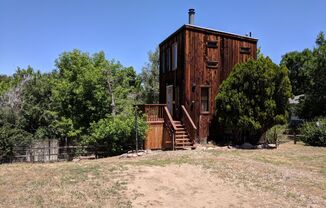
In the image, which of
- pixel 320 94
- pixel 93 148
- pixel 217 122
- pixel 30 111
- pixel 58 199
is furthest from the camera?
pixel 320 94

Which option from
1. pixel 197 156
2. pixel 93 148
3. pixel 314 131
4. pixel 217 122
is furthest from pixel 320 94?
pixel 93 148

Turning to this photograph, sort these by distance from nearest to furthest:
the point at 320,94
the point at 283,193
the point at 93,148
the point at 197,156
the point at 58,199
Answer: the point at 58,199, the point at 283,193, the point at 197,156, the point at 93,148, the point at 320,94

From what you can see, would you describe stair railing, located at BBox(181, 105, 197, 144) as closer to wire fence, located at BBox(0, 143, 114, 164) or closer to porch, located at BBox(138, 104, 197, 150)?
porch, located at BBox(138, 104, 197, 150)

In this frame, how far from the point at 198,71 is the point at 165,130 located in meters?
3.69

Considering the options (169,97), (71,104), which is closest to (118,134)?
(169,97)

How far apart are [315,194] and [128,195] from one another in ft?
15.8

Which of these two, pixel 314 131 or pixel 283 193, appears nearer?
pixel 283 193

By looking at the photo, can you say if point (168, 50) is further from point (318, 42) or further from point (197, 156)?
point (318, 42)

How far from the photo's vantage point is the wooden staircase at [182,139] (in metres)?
15.3

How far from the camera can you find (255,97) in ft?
52.7

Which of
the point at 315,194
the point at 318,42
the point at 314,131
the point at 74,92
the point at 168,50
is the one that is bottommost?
the point at 315,194

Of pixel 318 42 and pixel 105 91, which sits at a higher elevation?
pixel 318 42

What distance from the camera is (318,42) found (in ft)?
82.6

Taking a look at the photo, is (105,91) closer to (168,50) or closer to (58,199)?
(168,50)
